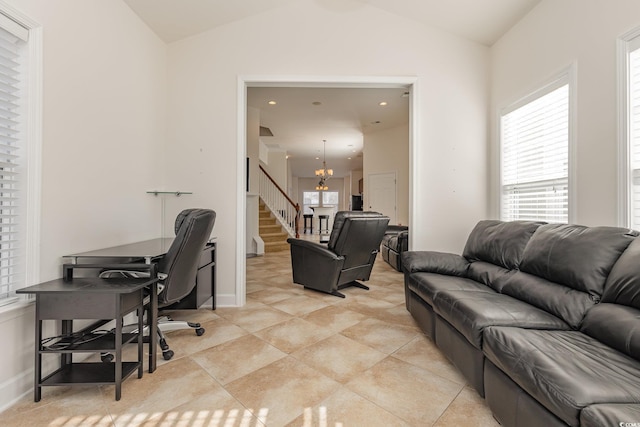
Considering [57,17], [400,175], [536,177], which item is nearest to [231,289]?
[57,17]

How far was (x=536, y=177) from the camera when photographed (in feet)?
9.49

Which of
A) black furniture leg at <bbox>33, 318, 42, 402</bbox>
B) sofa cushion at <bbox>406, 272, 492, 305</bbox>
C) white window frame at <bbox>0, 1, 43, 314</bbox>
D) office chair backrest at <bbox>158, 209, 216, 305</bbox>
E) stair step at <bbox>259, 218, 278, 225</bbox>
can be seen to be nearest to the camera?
black furniture leg at <bbox>33, 318, 42, 402</bbox>

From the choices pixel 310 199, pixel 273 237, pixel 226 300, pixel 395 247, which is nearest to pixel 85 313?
pixel 226 300

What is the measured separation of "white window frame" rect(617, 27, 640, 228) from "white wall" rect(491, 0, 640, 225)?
0.03 m

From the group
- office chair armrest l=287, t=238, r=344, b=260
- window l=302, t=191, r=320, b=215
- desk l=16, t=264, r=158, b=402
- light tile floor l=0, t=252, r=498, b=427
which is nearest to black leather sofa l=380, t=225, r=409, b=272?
office chair armrest l=287, t=238, r=344, b=260

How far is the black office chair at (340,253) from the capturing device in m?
3.67

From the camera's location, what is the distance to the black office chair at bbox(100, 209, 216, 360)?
2119 millimetres

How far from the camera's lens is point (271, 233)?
7766 mm

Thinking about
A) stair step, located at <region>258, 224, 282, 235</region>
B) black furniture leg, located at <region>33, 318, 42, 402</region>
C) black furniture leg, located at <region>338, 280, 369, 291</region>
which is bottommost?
black furniture leg, located at <region>338, 280, 369, 291</region>

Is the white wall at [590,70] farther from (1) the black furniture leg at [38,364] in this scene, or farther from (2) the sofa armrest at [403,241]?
(1) the black furniture leg at [38,364]

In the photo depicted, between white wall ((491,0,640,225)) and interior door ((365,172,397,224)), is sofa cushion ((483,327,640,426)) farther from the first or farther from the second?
interior door ((365,172,397,224))

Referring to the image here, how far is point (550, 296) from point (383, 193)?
21.0ft

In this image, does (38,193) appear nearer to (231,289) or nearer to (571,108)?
(231,289)

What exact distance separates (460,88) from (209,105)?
9.42ft
